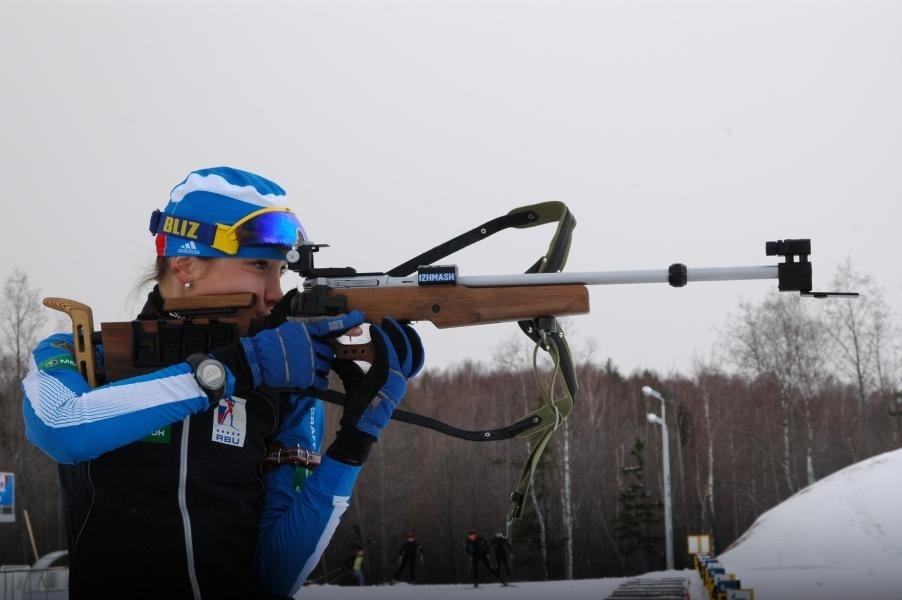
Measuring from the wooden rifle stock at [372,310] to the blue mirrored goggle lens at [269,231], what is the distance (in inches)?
7.1

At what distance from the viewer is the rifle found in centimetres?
319

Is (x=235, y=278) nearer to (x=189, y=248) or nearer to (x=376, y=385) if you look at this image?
(x=189, y=248)

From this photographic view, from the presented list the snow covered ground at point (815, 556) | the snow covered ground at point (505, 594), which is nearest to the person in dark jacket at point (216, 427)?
the snow covered ground at point (505, 594)

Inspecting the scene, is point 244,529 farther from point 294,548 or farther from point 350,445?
point 350,445

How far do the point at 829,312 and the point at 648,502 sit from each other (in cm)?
1130

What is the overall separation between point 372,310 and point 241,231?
49 cm

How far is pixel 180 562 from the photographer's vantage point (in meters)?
2.91

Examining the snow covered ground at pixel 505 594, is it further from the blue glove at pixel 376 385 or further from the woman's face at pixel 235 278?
the woman's face at pixel 235 278

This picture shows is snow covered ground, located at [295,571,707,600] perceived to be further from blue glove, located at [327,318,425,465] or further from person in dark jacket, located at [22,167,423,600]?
person in dark jacket, located at [22,167,423,600]

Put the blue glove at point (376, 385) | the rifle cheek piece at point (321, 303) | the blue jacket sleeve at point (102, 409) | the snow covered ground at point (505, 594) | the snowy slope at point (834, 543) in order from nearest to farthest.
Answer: the blue jacket sleeve at point (102, 409) → the blue glove at point (376, 385) → the rifle cheek piece at point (321, 303) → the snow covered ground at point (505, 594) → the snowy slope at point (834, 543)

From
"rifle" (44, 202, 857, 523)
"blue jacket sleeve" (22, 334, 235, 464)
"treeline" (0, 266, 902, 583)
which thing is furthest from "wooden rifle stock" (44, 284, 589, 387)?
"treeline" (0, 266, 902, 583)

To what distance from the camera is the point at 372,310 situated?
3467mm

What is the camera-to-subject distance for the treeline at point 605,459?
45.7 meters

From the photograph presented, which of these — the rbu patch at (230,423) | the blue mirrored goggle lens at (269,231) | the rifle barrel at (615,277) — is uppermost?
the blue mirrored goggle lens at (269,231)
